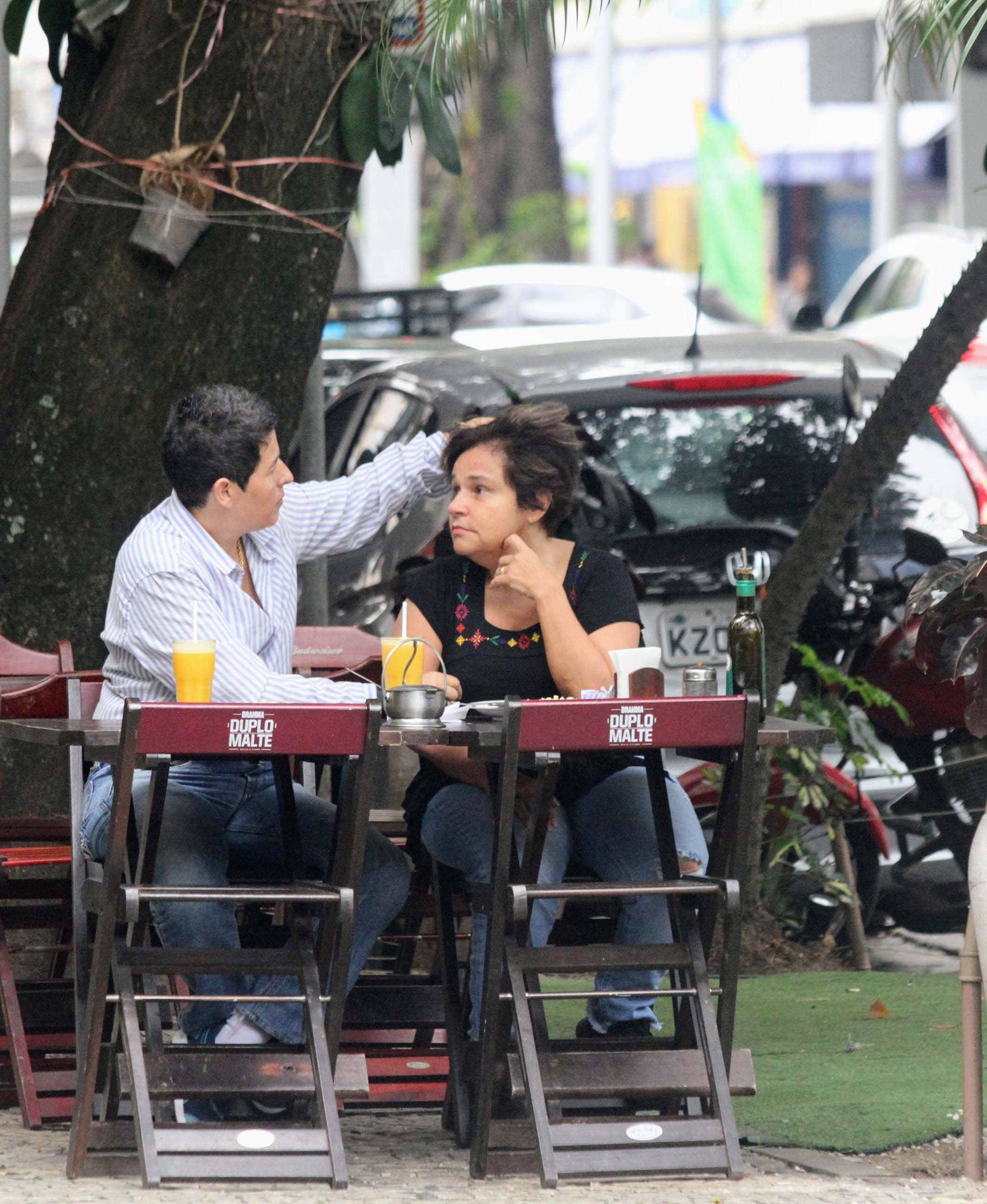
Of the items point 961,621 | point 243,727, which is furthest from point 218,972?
point 961,621

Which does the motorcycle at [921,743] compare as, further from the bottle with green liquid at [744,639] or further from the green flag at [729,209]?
the green flag at [729,209]

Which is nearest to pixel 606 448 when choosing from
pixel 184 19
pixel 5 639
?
pixel 184 19

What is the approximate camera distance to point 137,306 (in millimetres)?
6086

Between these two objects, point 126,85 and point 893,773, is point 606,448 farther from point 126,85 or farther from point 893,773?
point 126,85

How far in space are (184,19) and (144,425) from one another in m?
1.19

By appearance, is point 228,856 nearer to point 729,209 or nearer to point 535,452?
point 535,452

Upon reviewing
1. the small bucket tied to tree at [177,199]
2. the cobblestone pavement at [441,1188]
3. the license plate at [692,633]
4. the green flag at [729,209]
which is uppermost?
the green flag at [729,209]

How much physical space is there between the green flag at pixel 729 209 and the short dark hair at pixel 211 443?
14.5 meters

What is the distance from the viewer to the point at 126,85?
618cm

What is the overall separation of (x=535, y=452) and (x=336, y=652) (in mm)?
1065

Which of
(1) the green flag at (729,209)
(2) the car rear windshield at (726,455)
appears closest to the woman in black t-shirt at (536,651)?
(2) the car rear windshield at (726,455)

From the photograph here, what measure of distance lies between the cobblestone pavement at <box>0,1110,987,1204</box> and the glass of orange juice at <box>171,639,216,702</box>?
1.01 m

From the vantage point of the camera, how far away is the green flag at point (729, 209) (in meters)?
19.9

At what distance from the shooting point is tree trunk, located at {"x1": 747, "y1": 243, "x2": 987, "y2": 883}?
21.2ft
